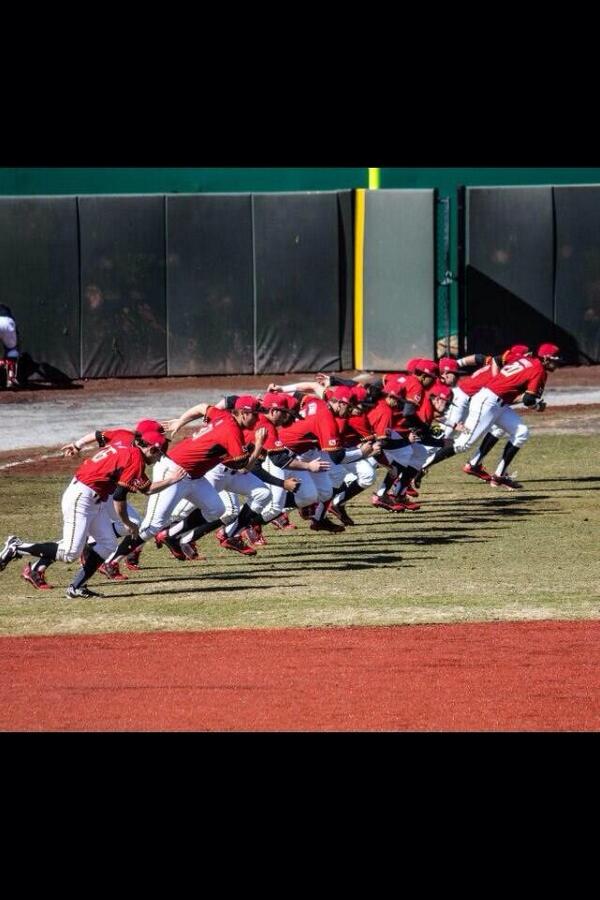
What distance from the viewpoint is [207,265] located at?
3200 centimetres

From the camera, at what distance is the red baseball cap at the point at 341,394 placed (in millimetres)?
17094

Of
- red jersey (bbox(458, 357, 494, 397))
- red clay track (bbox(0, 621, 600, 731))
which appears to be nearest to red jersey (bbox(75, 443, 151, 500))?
red clay track (bbox(0, 621, 600, 731))

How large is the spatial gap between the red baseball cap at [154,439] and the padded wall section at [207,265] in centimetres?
1864

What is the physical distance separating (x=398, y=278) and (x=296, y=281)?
2.04 metres

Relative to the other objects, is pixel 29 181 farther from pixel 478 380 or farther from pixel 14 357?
pixel 478 380

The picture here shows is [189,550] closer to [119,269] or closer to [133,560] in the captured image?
[133,560]

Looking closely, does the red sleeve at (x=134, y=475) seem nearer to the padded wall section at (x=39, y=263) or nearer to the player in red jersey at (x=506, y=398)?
the player in red jersey at (x=506, y=398)

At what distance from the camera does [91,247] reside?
31.9m

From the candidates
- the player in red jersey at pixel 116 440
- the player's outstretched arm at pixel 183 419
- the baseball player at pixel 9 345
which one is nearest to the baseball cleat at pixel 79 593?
the player in red jersey at pixel 116 440

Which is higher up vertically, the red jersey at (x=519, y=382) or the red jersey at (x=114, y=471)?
the red jersey at (x=519, y=382)

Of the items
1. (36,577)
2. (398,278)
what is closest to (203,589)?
(36,577)

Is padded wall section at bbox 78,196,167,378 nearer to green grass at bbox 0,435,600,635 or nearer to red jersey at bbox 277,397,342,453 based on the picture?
green grass at bbox 0,435,600,635

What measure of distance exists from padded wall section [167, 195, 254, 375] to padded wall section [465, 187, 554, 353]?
4575mm
